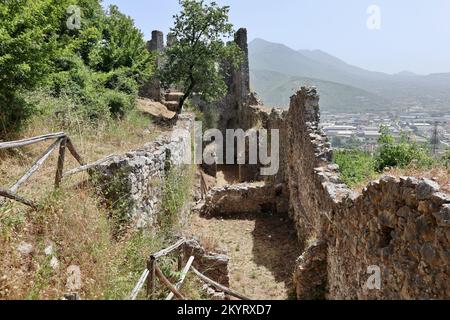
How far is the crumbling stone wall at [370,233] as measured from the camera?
126 inches

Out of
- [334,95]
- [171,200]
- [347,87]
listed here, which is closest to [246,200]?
[171,200]

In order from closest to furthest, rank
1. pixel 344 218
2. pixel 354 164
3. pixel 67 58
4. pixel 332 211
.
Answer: pixel 344 218 → pixel 332 211 → pixel 67 58 → pixel 354 164

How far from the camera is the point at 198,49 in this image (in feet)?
55.9

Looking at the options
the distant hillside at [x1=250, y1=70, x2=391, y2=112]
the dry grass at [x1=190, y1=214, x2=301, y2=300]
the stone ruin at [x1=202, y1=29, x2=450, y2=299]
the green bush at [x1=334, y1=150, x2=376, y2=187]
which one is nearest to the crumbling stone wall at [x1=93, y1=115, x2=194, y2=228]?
the dry grass at [x1=190, y1=214, x2=301, y2=300]

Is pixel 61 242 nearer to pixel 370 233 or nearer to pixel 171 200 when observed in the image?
pixel 171 200

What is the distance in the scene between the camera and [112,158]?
20.4 ft

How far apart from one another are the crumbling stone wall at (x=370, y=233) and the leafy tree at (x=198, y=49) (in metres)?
8.63

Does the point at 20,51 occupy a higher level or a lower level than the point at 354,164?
higher

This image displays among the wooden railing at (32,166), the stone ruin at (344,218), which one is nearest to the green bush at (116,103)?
the stone ruin at (344,218)

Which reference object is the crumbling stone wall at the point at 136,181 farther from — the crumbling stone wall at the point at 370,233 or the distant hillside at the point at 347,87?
the distant hillside at the point at 347,87

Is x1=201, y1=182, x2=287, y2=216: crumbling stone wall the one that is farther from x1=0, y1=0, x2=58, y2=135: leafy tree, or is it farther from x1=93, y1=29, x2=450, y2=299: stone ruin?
x1=0, y1=0, x2=58, y2=135: leafy tree

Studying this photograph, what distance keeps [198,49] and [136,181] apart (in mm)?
11857

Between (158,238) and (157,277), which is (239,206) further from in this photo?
(157,277)

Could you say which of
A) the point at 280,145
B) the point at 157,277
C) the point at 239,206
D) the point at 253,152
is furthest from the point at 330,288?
the point at 253,152
